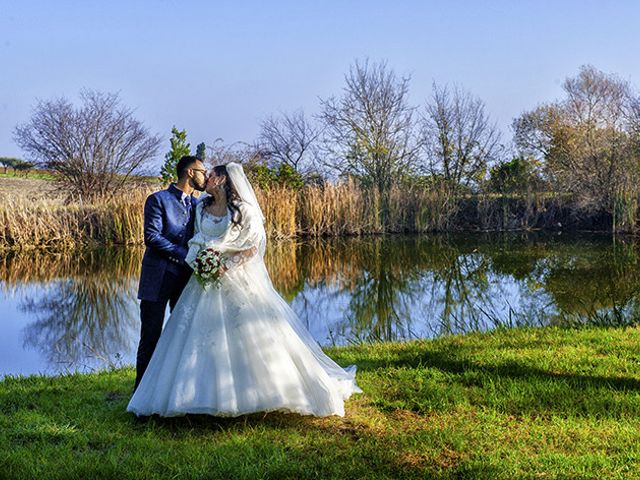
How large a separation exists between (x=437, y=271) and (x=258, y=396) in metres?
11.1

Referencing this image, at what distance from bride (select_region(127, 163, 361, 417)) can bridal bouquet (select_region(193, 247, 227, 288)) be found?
43 mm

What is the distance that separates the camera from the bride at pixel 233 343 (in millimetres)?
3963

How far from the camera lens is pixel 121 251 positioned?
18.8 metres

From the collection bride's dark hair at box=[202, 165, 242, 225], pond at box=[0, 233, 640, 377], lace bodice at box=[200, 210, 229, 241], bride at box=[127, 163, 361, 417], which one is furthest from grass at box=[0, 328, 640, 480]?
pond at box=[0, 233, 640, 377]

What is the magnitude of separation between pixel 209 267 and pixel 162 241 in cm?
53

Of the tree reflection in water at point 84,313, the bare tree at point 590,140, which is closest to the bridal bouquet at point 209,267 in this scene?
the tree reflection in water at point 84,313

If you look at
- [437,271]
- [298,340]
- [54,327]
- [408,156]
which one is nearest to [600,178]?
[408,156]

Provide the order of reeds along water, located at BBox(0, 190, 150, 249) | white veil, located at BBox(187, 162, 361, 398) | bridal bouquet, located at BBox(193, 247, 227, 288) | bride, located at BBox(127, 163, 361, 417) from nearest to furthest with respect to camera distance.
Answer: bride, located at BBox(127, 163, 361, 417)
bridal bouquet, located at BBox(193, 247, 227, 288)
white veil, located at BBox(187, 162, 361, 398)
reeds along water, located at BBox(0, 190, 150, 249)

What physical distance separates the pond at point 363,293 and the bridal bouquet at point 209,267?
3.58 m

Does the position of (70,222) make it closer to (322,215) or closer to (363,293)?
(322,215)

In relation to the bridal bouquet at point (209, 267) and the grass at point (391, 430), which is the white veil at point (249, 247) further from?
the grass at point (391, 430)

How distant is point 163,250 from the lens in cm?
444

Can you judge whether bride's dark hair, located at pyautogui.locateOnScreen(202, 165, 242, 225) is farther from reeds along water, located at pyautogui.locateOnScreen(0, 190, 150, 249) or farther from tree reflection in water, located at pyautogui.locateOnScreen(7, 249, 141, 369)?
reeds along water, located at pyautogui.locateOnScreen(0, 190, 150, 249)

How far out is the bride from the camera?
396cm
